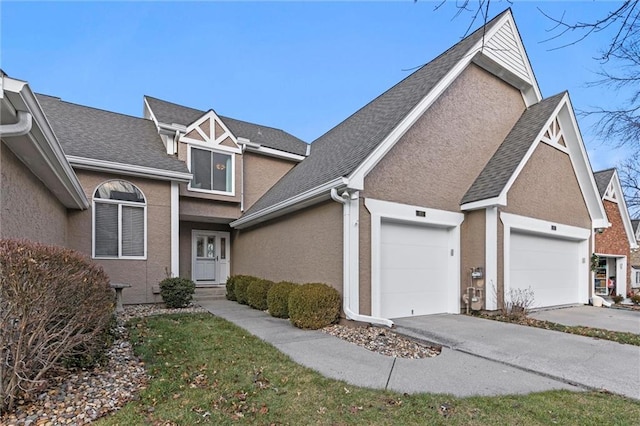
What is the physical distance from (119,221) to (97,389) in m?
7.64

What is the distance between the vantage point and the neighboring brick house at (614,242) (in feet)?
56.4

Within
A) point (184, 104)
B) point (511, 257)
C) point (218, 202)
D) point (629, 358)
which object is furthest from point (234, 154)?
point (629, 358)

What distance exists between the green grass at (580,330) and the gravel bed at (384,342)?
349cm

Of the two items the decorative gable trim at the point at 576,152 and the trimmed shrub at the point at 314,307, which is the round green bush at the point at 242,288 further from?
the decorative gable trim at the point at 576,152

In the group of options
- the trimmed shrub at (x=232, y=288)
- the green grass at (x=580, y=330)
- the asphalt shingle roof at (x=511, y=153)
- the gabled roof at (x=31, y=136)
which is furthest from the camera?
the trimmed shrub at (x=232, y=288)

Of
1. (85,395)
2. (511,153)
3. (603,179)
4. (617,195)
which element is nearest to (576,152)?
(511,153)

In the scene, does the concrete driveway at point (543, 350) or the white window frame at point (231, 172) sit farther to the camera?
the white window frame at point (231, 172)

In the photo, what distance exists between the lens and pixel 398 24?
4.42m

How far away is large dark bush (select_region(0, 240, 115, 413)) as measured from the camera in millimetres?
3346

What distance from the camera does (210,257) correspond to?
14922mm

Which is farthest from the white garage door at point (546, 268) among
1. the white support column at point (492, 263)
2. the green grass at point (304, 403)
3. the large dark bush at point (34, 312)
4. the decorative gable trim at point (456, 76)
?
the large dark bush at point (34, 312)

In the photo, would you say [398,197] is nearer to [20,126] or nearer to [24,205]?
[20,126]

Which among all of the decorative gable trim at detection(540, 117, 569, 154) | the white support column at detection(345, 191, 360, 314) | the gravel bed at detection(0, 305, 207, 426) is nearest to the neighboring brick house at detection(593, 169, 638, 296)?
the decorative gable trim at detection(540, 117, 569, 154)

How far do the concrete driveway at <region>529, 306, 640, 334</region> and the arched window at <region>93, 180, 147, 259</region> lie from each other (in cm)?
1172
